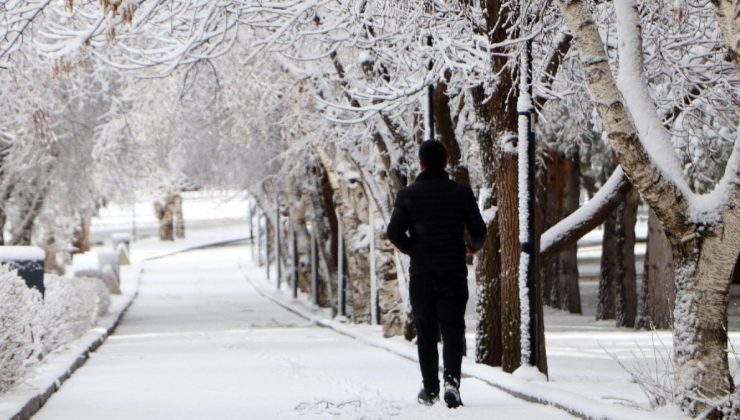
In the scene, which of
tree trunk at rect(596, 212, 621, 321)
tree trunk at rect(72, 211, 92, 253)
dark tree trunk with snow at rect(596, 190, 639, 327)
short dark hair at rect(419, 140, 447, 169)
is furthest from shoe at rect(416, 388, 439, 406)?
tree trunk at rect(72, 211, 92, 253)

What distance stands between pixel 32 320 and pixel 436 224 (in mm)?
5381

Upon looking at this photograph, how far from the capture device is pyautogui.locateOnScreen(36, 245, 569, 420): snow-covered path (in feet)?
38.3

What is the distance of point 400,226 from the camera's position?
1097 centimetres

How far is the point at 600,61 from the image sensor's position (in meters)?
9.58

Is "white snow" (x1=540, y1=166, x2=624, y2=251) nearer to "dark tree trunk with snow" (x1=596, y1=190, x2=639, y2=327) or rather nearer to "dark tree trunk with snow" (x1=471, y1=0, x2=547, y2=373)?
"dark tree trunk with snow" (x1=471, y1=0, x2=547, y2=373)

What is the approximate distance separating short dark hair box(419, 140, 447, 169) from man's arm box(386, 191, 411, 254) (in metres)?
0.33

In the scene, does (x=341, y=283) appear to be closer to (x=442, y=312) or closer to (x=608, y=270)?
(x=608, y=270)

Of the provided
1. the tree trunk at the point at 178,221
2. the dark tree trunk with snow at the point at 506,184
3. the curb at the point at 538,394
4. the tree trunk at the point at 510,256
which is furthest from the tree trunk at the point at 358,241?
the tree trunk at the point at 178,221

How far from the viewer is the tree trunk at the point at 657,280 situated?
25.3m

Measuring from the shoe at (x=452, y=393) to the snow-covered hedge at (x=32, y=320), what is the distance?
12.0 ft

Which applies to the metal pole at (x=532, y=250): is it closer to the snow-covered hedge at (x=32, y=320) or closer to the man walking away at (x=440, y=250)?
the man walking away at (x=440, y=250)

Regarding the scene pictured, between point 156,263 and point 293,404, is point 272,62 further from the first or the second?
point 156,263

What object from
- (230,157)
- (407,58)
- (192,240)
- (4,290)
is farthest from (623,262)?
(192,240)

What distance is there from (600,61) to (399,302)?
1314 centimetres
